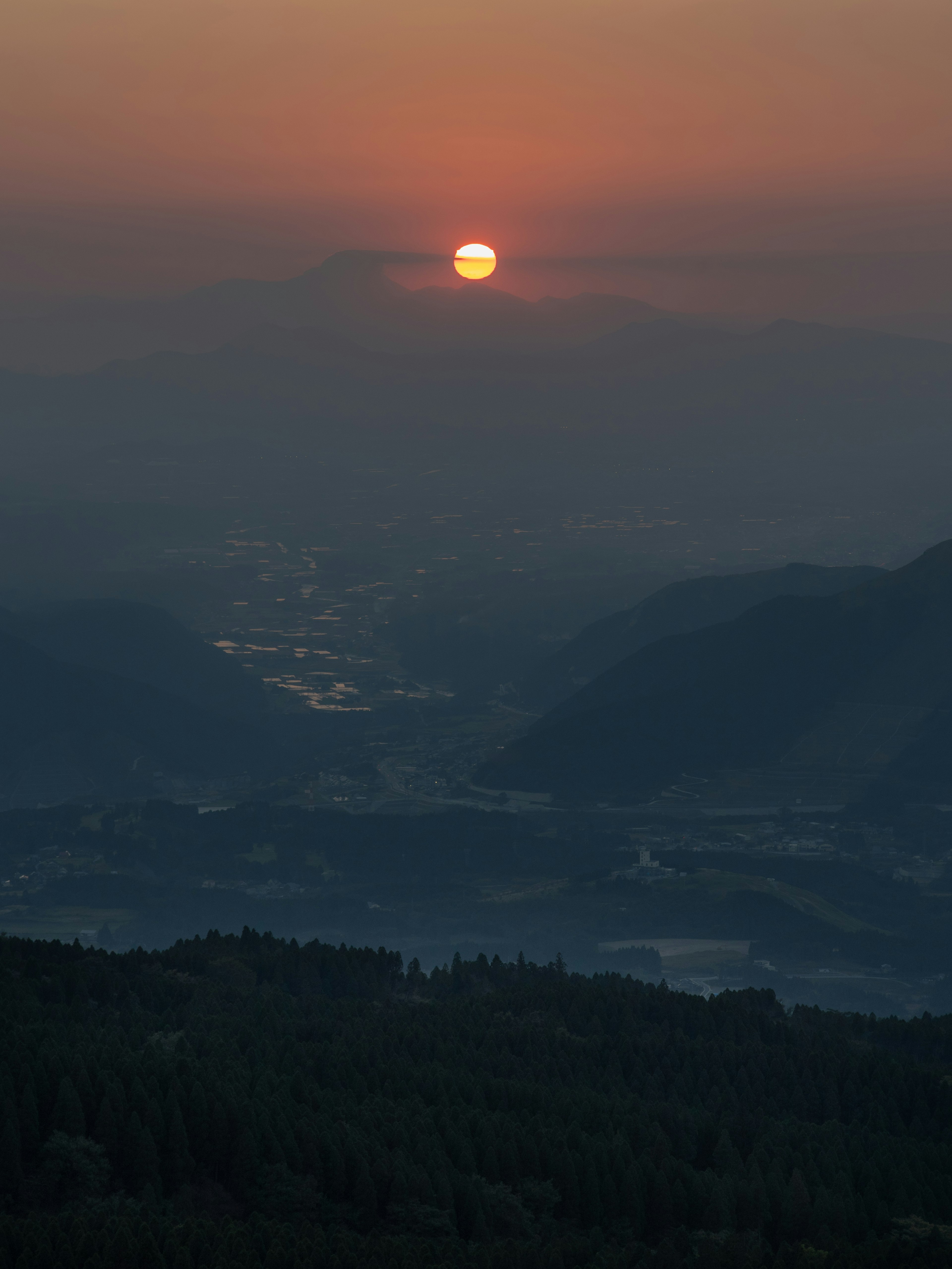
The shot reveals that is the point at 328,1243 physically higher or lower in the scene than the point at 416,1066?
lower

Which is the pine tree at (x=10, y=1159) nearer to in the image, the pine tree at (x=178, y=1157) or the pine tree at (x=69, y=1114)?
the pine tree at (x=69, y=1114)

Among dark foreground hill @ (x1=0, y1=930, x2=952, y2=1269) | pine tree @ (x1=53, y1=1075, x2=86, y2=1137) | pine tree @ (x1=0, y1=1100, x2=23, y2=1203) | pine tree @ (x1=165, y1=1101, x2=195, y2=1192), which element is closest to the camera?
dark foreground hill @ (x1=0, y1=930, x2=952, y2=1269)

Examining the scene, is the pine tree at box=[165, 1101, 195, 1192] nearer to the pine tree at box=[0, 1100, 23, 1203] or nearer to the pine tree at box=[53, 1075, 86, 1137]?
the pine tree at box=[53, 1075, 86, 1137]

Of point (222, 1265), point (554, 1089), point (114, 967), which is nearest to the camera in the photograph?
point (222, 1265)

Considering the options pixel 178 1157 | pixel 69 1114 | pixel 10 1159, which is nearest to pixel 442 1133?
pixel 178 1157

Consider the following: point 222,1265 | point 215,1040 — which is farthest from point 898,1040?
point 222,1265

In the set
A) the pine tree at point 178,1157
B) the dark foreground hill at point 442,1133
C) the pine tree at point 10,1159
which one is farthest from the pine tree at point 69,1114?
the pine tree at point 178,1157

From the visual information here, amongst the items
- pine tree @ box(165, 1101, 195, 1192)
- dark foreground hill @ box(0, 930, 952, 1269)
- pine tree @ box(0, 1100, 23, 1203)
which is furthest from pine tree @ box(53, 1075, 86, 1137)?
pine tree @ box(165, 1101, 195, 1192)

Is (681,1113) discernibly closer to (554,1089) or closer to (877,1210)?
(554,1089)

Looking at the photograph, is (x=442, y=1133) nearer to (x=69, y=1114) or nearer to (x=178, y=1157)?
(x=178, y=1157)
